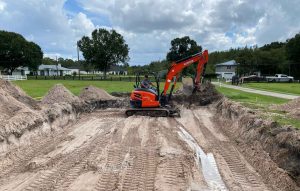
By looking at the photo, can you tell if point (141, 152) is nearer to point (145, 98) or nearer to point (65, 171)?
point (65, 171)

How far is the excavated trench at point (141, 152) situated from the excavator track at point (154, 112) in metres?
1.05

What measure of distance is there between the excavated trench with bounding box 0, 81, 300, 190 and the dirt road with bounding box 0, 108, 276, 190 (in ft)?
0.07

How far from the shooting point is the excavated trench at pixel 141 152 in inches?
266

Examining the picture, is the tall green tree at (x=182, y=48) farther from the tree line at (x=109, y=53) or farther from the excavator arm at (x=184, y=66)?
the excavator arm at (x=184, y=66)

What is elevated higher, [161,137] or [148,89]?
[148,89]

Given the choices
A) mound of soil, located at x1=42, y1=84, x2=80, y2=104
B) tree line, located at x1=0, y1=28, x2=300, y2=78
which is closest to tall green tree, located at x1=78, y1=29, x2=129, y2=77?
tree line, located at x1=0, y1=28, x2=300, y2=78

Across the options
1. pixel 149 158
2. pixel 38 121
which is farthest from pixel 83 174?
pixel 38 121

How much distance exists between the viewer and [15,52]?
74.8m

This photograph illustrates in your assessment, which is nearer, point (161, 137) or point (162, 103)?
point (161, 137)

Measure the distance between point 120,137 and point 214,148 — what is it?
10.4 ft

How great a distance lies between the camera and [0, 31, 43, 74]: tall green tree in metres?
74.6

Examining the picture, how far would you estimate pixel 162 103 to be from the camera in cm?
1683

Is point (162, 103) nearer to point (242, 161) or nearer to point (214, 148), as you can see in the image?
point (214, 148)

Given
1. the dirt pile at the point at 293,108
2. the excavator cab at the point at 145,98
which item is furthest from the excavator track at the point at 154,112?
the dirt pile at the point at 293,108
